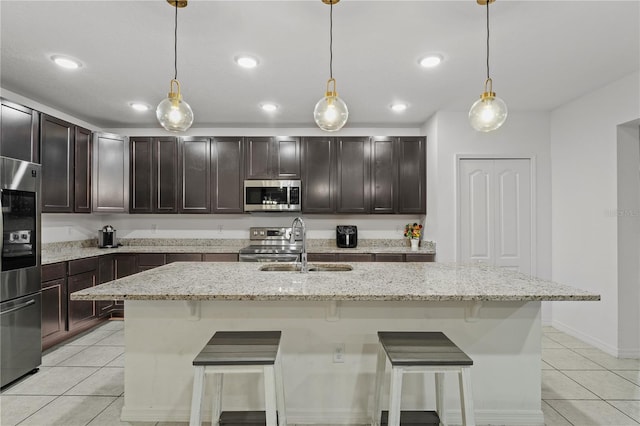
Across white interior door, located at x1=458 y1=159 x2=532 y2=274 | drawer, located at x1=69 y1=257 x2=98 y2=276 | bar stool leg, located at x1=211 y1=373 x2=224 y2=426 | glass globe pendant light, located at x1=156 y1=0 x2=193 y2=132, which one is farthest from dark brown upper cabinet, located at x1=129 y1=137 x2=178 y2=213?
white interior door, located at x1=458 y1=159 x2=532 y2=274

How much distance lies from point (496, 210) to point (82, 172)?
4.76 m

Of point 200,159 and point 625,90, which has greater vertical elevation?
point 625,90

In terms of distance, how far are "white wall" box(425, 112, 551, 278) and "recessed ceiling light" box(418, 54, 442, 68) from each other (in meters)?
1.39

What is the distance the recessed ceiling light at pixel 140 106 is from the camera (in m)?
3.86

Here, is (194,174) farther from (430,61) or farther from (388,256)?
(430,61)

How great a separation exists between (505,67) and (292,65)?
1.76 metres

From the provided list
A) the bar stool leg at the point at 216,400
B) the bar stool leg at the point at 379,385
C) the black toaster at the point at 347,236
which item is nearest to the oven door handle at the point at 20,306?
the bar stool leg at the point at 216,400

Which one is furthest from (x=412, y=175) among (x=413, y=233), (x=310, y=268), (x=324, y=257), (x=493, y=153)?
(x=310, y=268)

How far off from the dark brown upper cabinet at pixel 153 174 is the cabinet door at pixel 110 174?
0.27 ft

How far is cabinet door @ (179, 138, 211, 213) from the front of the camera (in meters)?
4.53

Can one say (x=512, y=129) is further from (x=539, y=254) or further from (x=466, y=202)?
(x=539, y=254)

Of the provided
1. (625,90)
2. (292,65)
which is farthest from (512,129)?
(292,65)

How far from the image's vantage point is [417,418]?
1987 mm

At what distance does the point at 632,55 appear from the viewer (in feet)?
8.95
